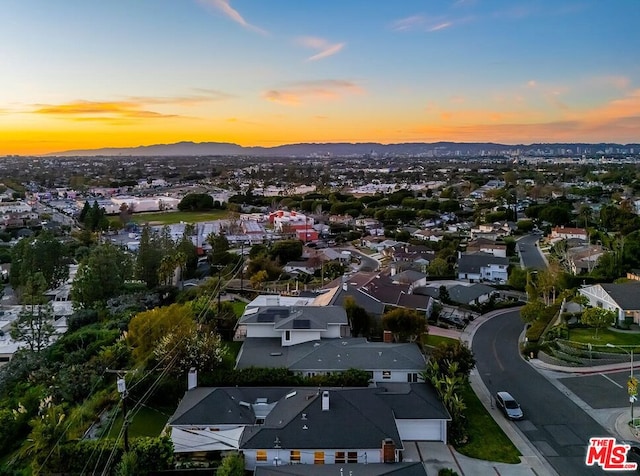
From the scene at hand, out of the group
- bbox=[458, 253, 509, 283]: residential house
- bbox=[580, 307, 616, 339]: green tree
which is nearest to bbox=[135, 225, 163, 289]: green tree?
bbox=[458, 253, 509, 283]: residential house

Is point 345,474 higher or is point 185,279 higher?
point 345,474

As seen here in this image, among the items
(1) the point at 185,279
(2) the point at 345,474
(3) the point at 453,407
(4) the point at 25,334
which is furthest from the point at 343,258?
(2) the point at 345,474

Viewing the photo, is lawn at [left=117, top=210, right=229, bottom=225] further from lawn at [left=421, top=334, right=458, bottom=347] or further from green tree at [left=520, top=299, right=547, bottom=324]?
green tree at [left=520, top=299, right=547, bottom=324]

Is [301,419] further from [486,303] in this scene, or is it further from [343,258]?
[343,258]

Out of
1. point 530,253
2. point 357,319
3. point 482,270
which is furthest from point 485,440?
point 530,253

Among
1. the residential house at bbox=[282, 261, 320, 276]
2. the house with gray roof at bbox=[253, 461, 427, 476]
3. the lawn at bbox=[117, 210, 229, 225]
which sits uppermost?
the house with gray roof at bbox=[253, 461, 427, 476]
